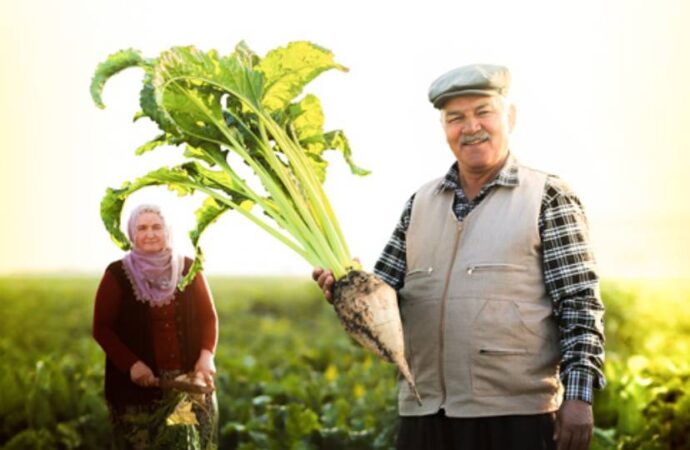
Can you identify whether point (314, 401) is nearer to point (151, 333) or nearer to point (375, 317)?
point (151, 333)

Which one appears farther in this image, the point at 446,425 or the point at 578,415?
the point at 446,425

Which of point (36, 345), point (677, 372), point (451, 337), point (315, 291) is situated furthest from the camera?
point (315, 291)

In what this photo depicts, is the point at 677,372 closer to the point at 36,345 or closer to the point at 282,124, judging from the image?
the point at 282,124

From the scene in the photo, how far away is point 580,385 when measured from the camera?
320cm

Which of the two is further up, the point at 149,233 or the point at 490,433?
the point at 149,233

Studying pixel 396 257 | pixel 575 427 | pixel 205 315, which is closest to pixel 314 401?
pixel 205 315

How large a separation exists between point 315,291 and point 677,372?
32.1 ft

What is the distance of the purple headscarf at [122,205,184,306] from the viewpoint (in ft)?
14.7

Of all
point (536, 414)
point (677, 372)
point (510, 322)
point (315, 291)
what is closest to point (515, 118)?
point (510, 322)

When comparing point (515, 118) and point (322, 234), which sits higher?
point (515, 118)

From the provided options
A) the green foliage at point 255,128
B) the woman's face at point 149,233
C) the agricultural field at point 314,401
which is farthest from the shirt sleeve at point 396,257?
the agricultural field at point 314,401

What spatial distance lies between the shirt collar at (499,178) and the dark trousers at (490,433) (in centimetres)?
71

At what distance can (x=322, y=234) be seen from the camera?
12.3 feet

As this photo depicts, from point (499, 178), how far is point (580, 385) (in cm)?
68
